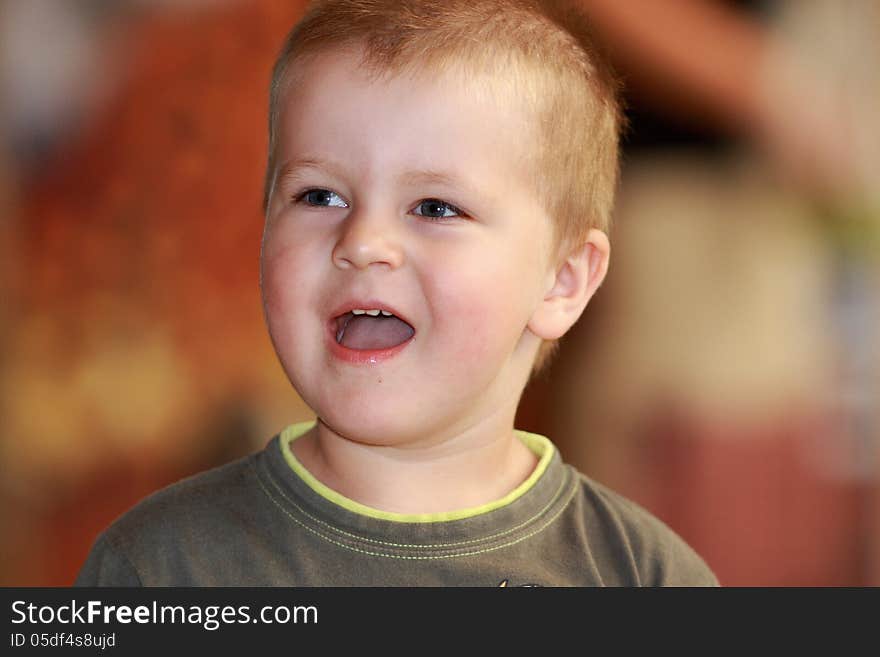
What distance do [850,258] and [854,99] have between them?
0.37 meters

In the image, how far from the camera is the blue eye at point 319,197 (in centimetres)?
93

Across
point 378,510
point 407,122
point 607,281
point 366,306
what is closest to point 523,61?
point 407,122

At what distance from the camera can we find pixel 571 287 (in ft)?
3.41

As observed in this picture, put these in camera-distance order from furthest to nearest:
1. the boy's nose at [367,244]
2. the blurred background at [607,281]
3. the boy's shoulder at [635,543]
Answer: the blurred background at [607,281], the boy's shoulder at [635,543], the boy's nose at [367,244]

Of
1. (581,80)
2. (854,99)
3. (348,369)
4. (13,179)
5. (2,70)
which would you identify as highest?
(854,99)

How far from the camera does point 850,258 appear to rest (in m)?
2.90

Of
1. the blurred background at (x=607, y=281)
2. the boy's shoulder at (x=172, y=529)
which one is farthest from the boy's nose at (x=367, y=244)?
the blurred background at (x=607, y=281)

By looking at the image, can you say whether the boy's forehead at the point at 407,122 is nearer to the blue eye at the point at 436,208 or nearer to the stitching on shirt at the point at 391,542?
the blue eye at the point at 436,208

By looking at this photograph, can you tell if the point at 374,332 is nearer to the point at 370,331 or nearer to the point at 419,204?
the point at 370,331

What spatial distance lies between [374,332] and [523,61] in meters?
0.24

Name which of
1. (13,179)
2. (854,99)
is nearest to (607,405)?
(854,99)

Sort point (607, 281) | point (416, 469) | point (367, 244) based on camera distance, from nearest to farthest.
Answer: point (367, 244), point (416, 469), point (607, 281)
